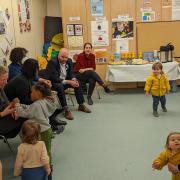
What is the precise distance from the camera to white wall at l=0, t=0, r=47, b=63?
184 inches

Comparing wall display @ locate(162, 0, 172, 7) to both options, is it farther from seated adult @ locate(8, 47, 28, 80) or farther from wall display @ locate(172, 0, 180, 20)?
seated adult @ locate(8, 47, 28, 80)

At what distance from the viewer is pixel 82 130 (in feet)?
13.1

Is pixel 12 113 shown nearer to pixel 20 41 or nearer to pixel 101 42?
pixel 20 41

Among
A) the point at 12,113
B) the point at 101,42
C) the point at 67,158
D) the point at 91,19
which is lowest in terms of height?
the point at 67,158

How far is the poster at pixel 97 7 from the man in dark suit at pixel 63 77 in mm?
1596

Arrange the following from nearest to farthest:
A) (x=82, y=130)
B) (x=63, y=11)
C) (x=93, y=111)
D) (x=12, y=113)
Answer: (x=12, y=113) → (x=82, y=130) → (x=93, y=111) → (x=63, y=11)

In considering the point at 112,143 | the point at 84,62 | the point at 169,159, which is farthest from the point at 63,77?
the point at 169,159

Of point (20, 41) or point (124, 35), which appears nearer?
point (20, 41)

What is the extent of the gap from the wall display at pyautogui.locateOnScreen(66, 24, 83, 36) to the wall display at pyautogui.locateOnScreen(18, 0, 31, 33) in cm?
82

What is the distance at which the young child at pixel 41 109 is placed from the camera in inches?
106

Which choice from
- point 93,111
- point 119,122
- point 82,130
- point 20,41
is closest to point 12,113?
point 82,130

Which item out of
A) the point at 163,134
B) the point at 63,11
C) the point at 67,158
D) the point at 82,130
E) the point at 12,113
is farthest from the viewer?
the point at 63,11

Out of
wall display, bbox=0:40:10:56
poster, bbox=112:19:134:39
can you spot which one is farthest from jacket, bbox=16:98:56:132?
poster, bbox=112:19:134:39

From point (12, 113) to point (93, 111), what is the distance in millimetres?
2004
